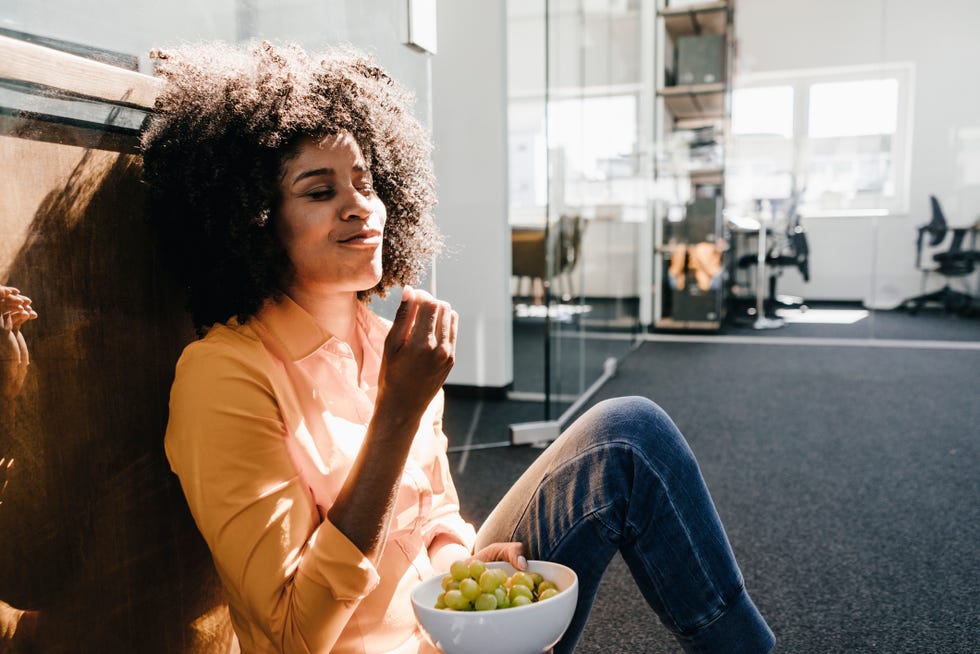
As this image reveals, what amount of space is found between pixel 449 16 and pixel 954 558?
2.53 meters

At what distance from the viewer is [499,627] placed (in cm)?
72

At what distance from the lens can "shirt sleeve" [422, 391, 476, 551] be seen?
106cm

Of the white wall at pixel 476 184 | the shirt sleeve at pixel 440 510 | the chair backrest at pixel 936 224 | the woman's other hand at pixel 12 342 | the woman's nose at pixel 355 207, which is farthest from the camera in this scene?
the chair backrest at pixel 936 224

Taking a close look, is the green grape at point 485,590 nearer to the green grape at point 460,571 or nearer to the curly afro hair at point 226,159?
the green grape at point 460,571

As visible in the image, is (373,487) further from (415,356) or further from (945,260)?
(945,260)

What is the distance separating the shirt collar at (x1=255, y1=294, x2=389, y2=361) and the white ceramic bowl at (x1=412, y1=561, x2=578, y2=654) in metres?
0.32

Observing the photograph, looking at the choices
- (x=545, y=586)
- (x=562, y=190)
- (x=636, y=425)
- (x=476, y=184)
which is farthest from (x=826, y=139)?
(x=545, y=586)

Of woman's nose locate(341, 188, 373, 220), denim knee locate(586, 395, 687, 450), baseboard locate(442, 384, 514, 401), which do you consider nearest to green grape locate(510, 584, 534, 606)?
denim knee locate(586, 395, 687, 450)

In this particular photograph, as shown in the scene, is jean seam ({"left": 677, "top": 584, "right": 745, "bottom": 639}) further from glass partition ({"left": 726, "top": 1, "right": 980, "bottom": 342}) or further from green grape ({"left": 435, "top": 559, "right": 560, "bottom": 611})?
glass partition ({"left": 726, "top": 1, "right": 980, "bottom": 342})

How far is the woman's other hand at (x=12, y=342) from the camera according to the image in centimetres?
68

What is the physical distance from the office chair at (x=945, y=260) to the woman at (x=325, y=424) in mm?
5481

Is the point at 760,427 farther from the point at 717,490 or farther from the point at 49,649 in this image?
the point at 49,649

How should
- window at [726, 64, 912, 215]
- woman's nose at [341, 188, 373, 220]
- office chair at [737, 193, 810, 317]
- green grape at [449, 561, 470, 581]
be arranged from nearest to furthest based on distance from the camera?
green grape at [449, 561, 470, 581]
woman's nose at [341, 188, 373, 220]
window at [726, 64, 912, 215]
office chair at [737, 193, 810, 317]

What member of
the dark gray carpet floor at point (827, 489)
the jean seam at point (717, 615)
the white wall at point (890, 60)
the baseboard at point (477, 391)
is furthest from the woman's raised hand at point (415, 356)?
the white wall at point (890, 60)
